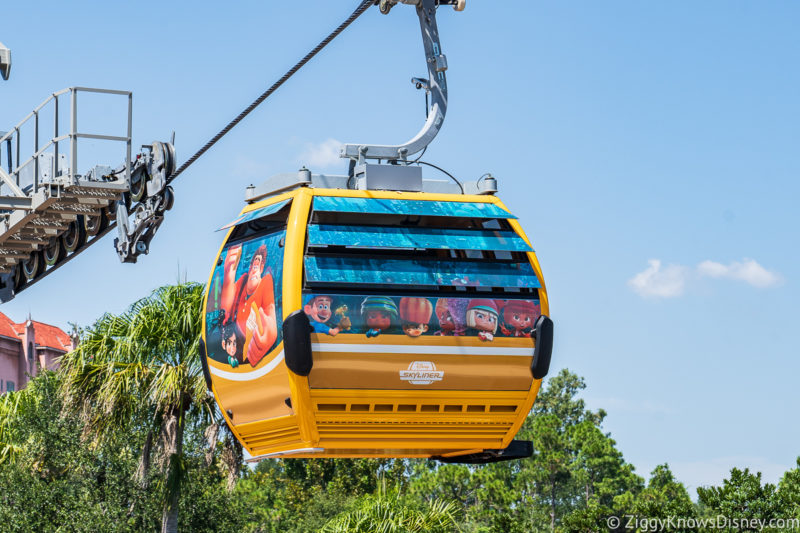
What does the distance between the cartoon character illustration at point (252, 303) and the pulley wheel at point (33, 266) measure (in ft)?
29.9

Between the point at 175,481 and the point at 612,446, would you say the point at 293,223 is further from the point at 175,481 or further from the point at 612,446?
the point at 612,446

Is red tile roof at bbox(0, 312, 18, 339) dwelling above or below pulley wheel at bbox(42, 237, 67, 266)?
above

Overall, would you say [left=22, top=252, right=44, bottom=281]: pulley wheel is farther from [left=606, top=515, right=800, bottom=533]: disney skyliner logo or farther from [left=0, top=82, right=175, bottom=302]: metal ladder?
[left=606, top=515, right=800, bottom=533]: disney skyliner logo

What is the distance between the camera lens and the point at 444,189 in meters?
10.6

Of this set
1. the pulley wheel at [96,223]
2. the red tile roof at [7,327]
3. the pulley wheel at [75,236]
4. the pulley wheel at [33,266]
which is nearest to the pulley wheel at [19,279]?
the pulley wheel at [33,266]

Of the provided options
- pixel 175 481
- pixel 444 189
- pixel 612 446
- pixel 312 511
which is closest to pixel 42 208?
pixel 444 189

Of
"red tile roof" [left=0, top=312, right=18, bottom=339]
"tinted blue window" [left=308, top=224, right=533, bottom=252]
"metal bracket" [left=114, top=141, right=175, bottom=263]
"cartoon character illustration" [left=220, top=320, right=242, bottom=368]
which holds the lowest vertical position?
"cartoon character illustration" [left=220, top=320, right=242, bottom=368]

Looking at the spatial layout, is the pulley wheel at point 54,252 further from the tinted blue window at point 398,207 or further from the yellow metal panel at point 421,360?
the yellow metal panel at point 421,360

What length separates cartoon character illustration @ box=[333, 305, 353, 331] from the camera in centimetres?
950

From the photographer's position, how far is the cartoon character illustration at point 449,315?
9.81 m

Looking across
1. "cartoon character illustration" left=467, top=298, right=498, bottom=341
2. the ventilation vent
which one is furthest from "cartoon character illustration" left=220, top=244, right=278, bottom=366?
"cartoon character illustration" left=467, top=298, right=498, bottom=341

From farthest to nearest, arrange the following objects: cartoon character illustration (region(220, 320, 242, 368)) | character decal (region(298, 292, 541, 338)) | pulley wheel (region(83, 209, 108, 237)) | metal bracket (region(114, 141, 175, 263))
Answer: pulley wheel (region(83, 209, 108, 237))
metal bracket (region(114, 141, 175, 263))
cartoon character illustration (region(220, 320, 242, 368))
character decal (region(298, 292, 541, 338))

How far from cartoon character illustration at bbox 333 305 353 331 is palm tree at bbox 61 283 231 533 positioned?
516 inches

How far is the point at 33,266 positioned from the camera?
1886cm
